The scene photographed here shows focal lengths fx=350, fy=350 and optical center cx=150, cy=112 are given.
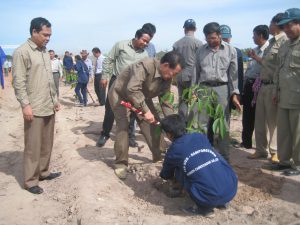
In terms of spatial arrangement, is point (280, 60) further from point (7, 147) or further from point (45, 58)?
point (7, 147)

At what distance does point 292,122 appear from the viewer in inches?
169

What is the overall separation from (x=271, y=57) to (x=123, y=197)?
2.70 meters

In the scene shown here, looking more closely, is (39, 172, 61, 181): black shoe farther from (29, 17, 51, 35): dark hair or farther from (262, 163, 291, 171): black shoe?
(262, 163, 291, 171): black shoe

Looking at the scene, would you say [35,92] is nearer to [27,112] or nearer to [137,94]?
[27,112]

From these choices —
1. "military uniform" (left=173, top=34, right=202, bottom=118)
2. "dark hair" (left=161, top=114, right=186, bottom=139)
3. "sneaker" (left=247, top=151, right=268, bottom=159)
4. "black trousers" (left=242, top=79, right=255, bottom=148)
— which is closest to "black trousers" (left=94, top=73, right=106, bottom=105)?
"military uniform" (left=173, top=34, right=202, bottom=118)

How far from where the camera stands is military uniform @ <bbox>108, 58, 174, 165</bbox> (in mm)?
3908

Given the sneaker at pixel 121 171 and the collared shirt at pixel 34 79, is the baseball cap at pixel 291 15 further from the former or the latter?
the collared shirt at pixel 34 79

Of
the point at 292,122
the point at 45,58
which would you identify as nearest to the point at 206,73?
the point at 292,122

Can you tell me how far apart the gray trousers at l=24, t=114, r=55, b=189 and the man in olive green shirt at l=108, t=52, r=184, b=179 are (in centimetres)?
86

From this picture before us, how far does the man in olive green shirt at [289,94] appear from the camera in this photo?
13.4ft

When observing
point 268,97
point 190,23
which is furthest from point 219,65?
point 190,23

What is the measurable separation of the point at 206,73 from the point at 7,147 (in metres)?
3.91

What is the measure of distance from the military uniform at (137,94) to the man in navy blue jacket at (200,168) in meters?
0.67

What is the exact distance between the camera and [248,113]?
552cm
